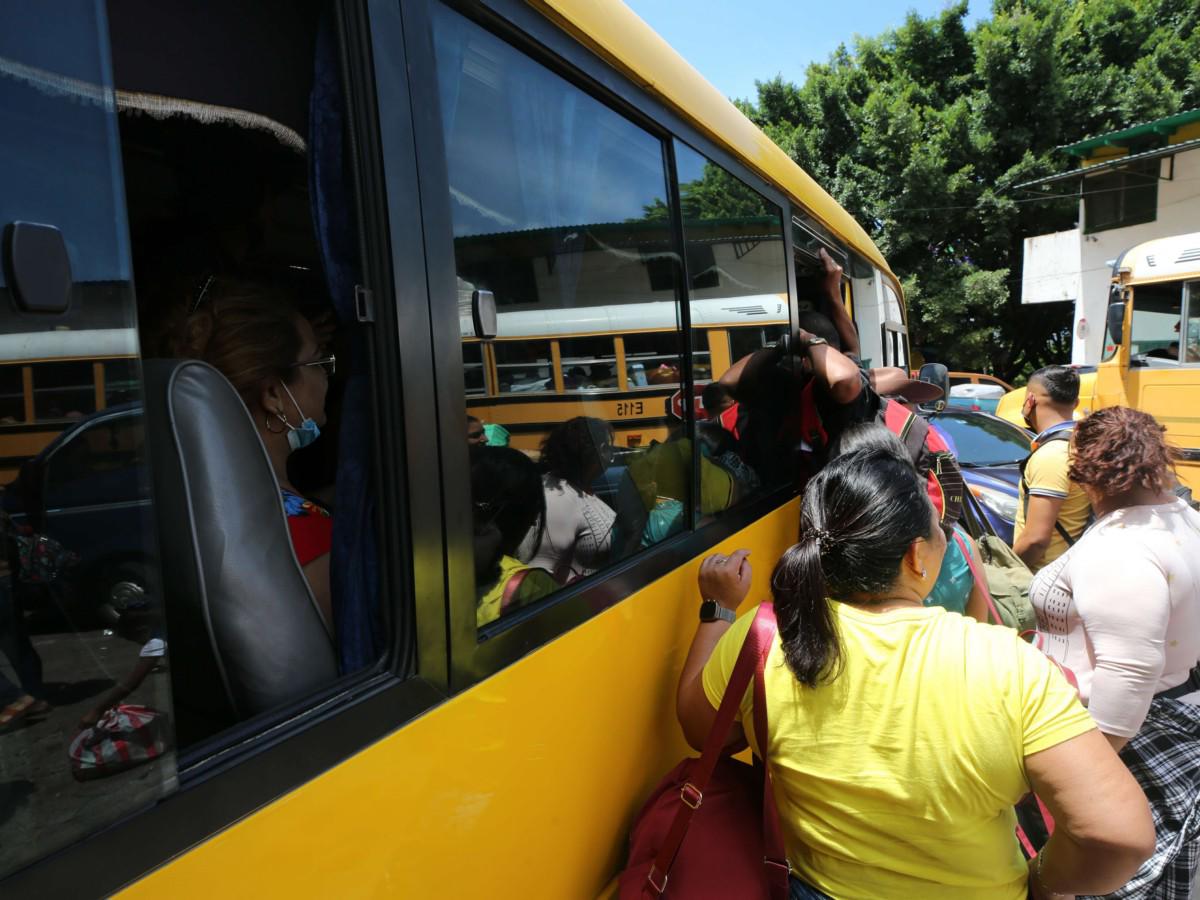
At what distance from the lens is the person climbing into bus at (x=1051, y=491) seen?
12.2 feet

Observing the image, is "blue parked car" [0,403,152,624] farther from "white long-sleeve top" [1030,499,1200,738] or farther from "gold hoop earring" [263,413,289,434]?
"white long-sleeve top" [1030,499,1200,738]

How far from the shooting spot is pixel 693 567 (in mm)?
1978

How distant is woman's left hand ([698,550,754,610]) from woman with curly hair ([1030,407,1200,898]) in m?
1.06

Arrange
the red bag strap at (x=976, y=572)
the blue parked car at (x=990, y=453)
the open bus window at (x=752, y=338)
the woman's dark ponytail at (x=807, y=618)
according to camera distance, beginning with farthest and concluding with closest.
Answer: the blue parked car at (x=990, y=453), the open bus window at (x=752, y=338), the red bag strap at (x=976, y=572), the woman's dark ponytail at (x=807, y=618)

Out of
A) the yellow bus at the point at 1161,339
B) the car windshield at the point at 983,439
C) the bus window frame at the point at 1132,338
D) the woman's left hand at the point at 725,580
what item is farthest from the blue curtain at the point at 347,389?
the bus window frame at the point at 1132,338

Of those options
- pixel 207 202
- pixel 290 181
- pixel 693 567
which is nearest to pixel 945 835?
A: pixel 693 567

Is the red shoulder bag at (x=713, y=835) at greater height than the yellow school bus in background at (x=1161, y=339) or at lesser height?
lesser

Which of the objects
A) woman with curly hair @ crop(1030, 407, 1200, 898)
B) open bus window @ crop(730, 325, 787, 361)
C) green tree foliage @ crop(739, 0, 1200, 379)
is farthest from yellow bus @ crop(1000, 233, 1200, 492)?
green tree foliage @ crop(739, 0, 1200, 379)

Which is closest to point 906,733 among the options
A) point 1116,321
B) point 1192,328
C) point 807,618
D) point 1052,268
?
point 807,618

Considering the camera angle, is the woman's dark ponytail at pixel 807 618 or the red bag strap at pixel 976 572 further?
the red bag strap at pixel 976 572

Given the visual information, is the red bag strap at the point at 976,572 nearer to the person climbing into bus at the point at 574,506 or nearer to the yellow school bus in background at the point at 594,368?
the yellow school bus in background at the point at 594,368

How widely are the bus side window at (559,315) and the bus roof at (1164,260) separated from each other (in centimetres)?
908

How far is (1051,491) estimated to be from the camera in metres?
3.71

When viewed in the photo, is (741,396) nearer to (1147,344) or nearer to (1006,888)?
(1006,888)
